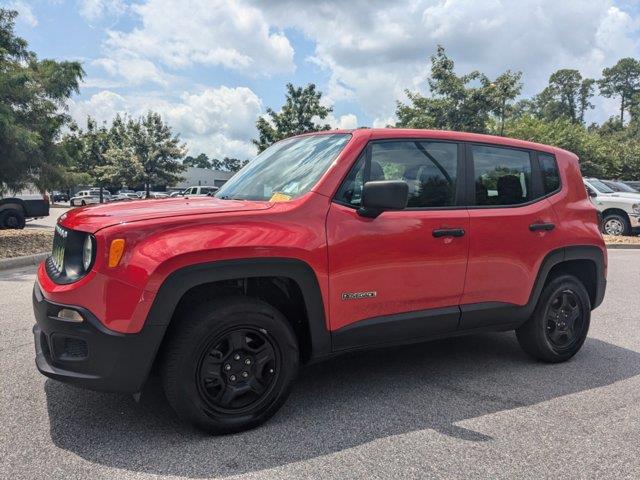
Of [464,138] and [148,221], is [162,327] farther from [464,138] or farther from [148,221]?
[464,138]

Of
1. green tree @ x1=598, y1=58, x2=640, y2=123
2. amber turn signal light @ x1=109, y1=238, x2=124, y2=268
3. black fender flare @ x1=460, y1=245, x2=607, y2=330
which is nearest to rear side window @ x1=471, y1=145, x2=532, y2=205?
black fender flare @ x1=460, y1=245, x2=607, y2=330

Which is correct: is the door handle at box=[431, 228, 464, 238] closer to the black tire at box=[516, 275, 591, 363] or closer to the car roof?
the car roof

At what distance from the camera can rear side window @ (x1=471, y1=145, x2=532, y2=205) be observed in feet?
13.0

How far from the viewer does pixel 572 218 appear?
14.3 feet

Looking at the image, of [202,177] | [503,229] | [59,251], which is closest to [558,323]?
[503,229]

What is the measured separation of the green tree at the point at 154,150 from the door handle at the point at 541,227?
39.5 meters

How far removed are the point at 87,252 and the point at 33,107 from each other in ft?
36.8

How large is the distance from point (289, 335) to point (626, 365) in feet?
10.3

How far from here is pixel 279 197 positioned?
3.36m

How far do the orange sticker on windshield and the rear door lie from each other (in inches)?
54.2

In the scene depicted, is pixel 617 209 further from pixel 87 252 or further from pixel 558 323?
pixel 87 252

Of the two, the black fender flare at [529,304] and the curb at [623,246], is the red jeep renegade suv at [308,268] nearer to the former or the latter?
the black fender flare at [529,304]

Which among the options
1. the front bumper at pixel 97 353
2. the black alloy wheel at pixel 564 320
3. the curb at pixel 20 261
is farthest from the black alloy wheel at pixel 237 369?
the curb at pixel 20 261

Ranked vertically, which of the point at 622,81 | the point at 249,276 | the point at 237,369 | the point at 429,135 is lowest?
the point at 237,369
